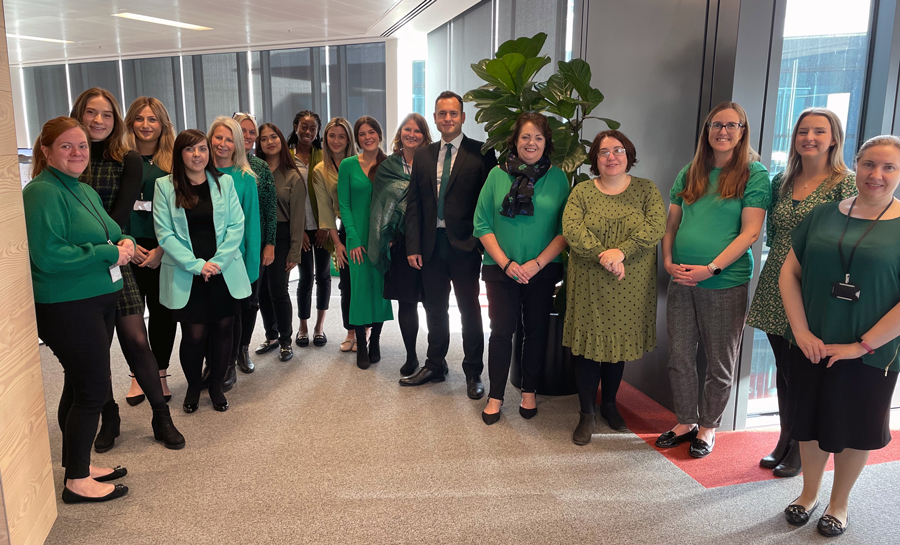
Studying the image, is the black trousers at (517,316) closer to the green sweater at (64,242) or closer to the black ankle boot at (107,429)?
the green sweater at (64,242)

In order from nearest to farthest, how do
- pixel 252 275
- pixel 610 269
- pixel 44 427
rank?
1. pixel 44 427
2. pixel 610 269
3. pixel 252 275

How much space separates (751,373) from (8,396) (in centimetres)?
318

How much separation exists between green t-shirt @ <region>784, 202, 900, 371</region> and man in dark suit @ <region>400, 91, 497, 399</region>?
62.1 inches

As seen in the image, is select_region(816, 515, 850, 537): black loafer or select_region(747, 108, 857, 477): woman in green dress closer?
select_region(816, 515, 850, 537): black loafer

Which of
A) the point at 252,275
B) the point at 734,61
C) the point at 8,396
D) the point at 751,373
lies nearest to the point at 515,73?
the point at 734,61

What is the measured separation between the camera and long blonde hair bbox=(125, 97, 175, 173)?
9.53 feet

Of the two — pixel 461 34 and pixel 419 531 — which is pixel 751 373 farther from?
pixel 461 34

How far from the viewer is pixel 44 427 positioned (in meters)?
2.02

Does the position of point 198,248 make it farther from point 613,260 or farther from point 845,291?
point 845,291

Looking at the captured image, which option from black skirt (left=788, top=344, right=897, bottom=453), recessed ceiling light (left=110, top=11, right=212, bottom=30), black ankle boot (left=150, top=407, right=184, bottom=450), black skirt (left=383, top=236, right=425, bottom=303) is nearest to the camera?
black skirt (left=788, top=344, right=897, bottom=453)

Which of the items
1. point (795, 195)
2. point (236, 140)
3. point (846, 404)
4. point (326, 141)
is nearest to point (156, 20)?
point (326, 141)

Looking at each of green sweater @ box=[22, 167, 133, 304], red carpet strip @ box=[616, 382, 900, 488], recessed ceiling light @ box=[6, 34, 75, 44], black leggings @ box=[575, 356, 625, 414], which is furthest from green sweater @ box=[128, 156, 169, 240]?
recessed ceiling light @ box=[6, 34, 75, 44]

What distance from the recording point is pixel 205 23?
7574 mm

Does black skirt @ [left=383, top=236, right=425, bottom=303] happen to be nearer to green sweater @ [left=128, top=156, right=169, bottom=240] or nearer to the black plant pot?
the black plant pot
